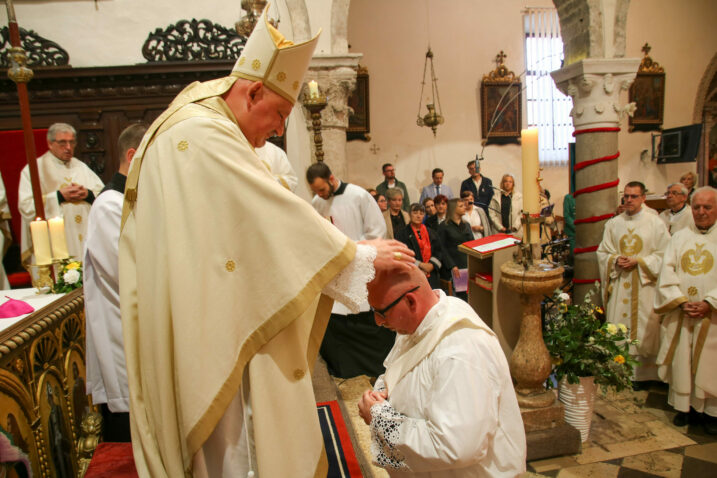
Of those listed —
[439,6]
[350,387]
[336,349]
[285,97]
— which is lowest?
[350,387]

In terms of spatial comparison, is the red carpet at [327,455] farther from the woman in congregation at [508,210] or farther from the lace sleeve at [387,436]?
the woman in congregation at [508,210]

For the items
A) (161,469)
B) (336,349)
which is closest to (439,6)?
(336,349)

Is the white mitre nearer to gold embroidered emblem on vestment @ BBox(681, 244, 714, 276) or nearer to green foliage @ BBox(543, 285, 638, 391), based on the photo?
green foliage @ BBox(543, 285, 638, 391)

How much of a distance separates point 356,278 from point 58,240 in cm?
255

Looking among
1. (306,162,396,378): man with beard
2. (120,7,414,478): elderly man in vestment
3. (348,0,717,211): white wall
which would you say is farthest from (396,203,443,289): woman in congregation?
(348,0,717,211): white wall

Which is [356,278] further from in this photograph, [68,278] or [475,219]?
[475,219]

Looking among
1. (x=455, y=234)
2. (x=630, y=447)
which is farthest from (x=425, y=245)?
(x=630, y=447)

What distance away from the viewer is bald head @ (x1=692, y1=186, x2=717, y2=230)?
3801 millimetres

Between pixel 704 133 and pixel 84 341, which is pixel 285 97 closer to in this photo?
pixel 84 341

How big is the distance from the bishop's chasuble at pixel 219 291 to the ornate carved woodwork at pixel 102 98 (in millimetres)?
4597

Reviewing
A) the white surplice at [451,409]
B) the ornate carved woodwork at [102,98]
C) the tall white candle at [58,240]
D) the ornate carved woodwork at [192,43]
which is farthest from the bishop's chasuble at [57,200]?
the white surplice at [451,409]

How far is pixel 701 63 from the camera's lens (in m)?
12.1

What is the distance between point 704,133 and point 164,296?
579 inches

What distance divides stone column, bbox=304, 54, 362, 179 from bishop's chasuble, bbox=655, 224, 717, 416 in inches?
147
